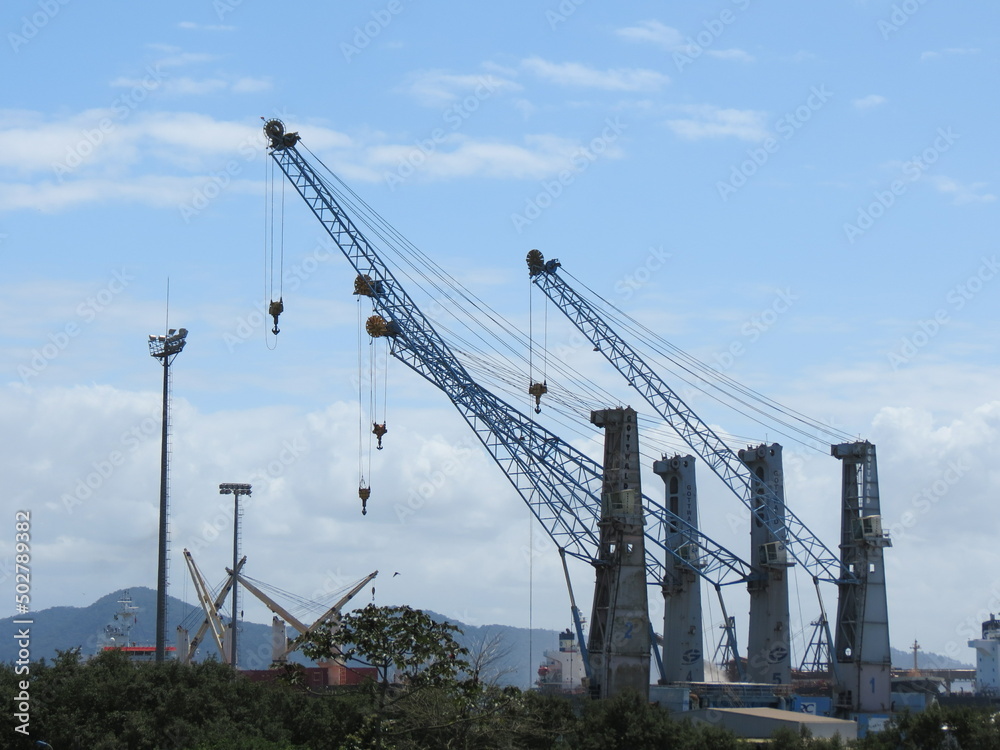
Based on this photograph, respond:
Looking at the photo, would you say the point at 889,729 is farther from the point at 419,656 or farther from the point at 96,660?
the point at 96,660

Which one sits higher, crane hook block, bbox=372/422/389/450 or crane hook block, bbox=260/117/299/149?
crane hook block, bbox=260/117/299/149

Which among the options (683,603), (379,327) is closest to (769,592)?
(683,603)

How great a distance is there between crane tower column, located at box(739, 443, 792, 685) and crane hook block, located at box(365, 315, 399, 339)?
35.6 meters

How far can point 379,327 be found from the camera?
302ft

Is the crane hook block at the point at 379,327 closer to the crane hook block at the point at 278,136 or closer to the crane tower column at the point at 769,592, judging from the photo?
the crane hook block at the point at 278,136

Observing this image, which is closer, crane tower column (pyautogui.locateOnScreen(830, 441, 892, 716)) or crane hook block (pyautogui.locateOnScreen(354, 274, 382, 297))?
crane hook block (pyautogui.locateOnScreen(354, 274, 382, 297))

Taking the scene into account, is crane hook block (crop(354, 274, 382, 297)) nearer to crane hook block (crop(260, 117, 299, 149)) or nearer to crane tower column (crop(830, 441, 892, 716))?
crane hook block (crop(260, 117, 299, 149))

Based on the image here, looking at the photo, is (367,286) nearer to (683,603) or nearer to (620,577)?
(620,577)

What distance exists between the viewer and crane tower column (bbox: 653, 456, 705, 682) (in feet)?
356

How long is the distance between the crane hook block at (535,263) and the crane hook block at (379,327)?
62.9 ft

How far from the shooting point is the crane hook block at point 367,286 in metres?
91.8

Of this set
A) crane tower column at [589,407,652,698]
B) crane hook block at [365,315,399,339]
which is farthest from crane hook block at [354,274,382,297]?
crane tower column at [589,407,652,698]

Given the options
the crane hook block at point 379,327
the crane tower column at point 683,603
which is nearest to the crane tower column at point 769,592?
the crane tower column at point 683,603

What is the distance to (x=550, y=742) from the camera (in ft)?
224
